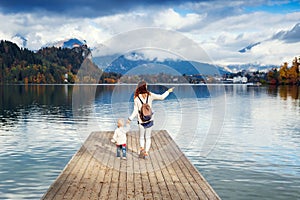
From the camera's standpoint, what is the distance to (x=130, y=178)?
11773 millimetres

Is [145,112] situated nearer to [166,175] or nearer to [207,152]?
[166,175]

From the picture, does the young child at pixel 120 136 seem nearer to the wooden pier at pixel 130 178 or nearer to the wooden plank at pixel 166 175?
the wooden pier at pixel 130 178

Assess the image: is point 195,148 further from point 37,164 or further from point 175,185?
point 175,185

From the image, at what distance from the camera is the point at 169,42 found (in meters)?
16.2

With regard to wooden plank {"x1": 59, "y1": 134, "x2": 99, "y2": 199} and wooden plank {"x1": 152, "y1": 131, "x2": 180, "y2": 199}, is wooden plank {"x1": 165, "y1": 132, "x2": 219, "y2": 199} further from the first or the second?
wooden plank {"x1": 59, "y1": 134, "x2": 99, "y2": 199}

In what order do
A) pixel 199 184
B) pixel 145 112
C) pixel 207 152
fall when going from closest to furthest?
pixel 199 184
pixel 145 112
pixel 207 152

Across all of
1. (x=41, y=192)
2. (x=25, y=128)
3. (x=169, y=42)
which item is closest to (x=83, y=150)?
(x=41, y=192)

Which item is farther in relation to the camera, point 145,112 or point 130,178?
point 145,112

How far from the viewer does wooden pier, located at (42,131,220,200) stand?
1018cm

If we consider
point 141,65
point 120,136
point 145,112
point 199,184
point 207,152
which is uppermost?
point 141,65

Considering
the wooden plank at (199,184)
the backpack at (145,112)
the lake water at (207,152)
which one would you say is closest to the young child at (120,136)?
the backpack at (145,112)

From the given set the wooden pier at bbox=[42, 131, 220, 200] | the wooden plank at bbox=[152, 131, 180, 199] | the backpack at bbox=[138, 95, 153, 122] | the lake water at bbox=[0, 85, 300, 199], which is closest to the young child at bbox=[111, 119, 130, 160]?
the wooden pier at bbox=[42, 131, 220, 200]

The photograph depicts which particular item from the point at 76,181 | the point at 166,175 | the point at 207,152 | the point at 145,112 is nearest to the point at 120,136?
the point at 145,112

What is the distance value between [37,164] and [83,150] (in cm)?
248
